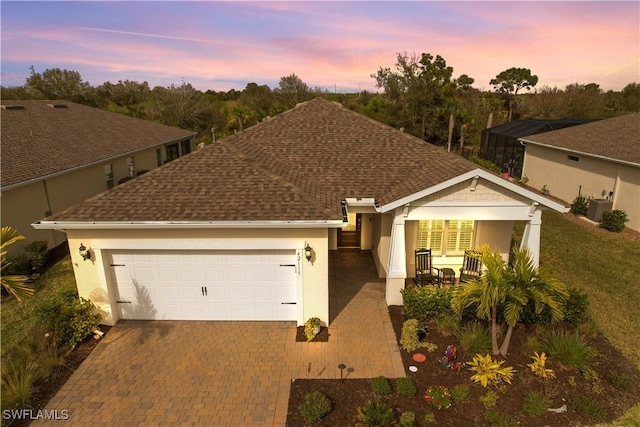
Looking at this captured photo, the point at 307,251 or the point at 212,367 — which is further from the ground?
the point at 307,251

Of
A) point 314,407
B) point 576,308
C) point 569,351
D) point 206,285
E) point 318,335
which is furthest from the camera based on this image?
point 206,285

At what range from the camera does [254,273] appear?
10.1 meters

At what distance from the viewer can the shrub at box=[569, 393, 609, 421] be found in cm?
716

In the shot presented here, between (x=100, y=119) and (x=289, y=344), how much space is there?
24.3 m

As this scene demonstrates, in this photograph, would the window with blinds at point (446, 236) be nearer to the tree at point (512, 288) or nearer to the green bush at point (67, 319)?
the tree at point (512, 288)

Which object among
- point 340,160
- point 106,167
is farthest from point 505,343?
point 106,167

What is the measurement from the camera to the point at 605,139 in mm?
21031

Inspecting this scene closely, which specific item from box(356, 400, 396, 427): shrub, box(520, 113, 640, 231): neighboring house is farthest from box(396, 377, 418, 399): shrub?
box(520, 113, 640, 231): neighboring house

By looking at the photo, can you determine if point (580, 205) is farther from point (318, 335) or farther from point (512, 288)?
point (318, 335)

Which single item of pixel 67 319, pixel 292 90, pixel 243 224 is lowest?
pixel 67 319

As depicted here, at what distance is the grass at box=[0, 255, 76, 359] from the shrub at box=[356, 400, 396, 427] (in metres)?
8.32

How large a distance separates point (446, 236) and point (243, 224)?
7415 millimetres

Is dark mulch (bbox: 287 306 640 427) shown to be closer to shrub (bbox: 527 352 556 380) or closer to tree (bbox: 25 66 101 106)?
shrub (bbox: 527 352 556 380)

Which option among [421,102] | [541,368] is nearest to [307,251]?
[541,368]
